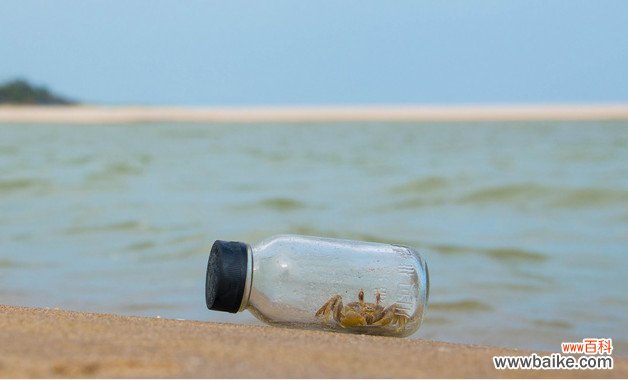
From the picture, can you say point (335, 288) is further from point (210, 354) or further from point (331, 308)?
point (210, 354)

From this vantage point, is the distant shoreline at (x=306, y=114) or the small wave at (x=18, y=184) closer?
the small wave at (x=18, y=184)

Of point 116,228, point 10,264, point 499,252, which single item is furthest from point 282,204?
point 10,264


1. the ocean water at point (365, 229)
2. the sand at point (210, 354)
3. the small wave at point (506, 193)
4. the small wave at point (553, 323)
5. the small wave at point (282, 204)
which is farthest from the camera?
the small wave at point (506, 193)

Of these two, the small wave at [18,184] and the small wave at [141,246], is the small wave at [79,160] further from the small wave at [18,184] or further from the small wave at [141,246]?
the small wave at [141,246]

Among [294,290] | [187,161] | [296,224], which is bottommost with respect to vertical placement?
[187,161]

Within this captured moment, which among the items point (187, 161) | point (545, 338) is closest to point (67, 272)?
point (545, 338)

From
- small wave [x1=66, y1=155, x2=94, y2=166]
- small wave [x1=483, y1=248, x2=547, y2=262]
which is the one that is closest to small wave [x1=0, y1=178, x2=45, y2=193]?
small wave [x1=66, y1=155, x2=94, y2=166]

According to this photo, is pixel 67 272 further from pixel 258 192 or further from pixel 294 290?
pixel 258 192

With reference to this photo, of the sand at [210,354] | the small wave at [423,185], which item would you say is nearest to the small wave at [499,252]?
the small wave at [423,185]
